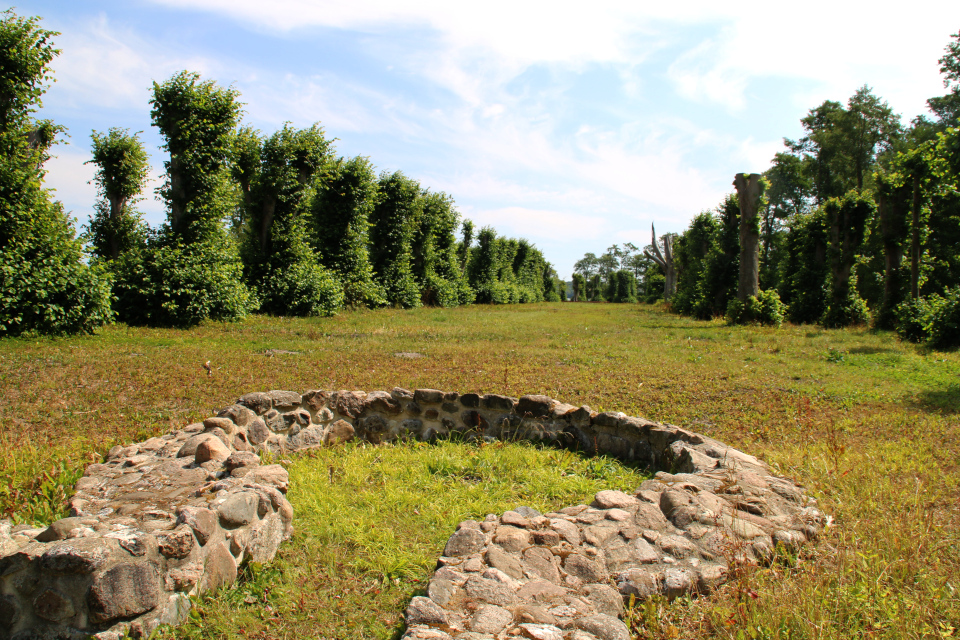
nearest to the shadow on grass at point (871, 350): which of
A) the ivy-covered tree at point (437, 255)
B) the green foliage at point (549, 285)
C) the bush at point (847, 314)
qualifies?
the bush at point (847, 314)

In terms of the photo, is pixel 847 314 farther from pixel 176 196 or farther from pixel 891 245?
pixel 176 196

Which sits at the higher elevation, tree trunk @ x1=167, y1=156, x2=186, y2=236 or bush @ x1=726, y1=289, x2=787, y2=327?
tree trunk @ x1=167, y1=156, x2=186, y2=236

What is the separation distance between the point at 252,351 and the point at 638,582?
27.0 ft

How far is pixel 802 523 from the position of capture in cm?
325

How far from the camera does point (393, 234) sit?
73.4ft

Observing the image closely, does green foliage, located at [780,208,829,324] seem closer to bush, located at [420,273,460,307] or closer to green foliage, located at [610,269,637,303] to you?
bush, located at [420,273,460,307]

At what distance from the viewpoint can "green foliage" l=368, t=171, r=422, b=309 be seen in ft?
72.7

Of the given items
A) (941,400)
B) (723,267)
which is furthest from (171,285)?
(723,267)

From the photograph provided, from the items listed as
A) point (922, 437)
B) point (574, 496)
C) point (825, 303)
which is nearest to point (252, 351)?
point (574, 496)

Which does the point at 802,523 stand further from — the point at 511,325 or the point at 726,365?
the point at 511,325

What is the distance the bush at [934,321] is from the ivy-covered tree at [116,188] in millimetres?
24818

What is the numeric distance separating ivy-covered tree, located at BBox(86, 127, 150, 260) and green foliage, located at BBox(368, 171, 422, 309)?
924cm

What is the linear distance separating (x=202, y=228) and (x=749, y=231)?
631 inches

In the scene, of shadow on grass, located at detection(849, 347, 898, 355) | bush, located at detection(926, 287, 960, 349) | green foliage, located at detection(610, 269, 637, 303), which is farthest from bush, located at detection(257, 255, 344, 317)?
green foliage, located at detection(610, 269, 637, 303)
